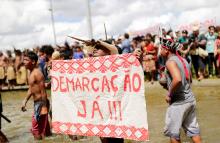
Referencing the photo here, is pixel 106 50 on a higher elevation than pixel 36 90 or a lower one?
higher

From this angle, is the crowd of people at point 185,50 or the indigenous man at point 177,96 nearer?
the indigenous man at point 177,96

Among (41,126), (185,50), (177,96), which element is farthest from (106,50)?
(185,50)

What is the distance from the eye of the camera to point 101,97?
7.49 m

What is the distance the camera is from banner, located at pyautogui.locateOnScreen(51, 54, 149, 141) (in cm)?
704

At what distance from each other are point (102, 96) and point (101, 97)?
0.9 inches

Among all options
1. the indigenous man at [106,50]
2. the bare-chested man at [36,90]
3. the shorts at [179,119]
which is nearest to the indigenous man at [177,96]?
the shorts at [179,119]

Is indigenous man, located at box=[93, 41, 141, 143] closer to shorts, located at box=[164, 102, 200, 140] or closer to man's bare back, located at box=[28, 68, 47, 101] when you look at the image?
shorts, located at box=[164, 102, 200, 140]

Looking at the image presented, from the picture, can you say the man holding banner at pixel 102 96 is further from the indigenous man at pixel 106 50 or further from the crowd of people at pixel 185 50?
the crowd of people at pixel 185 50

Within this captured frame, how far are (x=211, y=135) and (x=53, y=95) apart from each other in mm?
3258

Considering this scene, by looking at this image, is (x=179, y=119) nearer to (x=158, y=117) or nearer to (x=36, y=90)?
(x=36, y=90)

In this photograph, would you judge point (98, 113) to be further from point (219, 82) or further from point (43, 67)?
point (43, 67)

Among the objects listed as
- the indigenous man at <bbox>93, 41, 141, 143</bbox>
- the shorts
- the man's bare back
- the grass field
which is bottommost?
the grass field

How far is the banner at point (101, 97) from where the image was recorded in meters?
7.04

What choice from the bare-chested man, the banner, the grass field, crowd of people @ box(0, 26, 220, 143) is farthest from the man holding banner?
the bare-chested man
